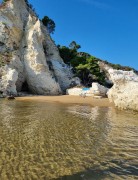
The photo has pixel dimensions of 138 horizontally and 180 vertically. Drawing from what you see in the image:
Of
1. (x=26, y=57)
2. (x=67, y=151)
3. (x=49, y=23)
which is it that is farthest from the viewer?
(x=49, y=23)

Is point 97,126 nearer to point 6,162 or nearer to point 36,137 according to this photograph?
point 36,137

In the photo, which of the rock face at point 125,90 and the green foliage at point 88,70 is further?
the green foliage at point 88,70

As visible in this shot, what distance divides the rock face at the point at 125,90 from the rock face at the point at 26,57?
14.9 metres

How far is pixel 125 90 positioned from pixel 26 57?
20247mm

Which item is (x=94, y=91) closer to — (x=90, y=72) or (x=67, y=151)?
(x=90, y=72)

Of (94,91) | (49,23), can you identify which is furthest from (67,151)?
(49,23)

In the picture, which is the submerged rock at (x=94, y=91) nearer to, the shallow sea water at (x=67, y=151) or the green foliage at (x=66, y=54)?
the shallow sea water at (x=67, y=151)

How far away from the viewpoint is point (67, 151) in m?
7.73

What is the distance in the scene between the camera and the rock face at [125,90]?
17.5m

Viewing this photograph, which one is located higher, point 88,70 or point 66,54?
point 66,54

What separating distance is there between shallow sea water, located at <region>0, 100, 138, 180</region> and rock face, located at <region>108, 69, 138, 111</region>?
5671 millimetres

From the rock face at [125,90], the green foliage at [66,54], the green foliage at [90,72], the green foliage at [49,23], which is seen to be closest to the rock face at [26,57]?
the green foliage at [90,72]

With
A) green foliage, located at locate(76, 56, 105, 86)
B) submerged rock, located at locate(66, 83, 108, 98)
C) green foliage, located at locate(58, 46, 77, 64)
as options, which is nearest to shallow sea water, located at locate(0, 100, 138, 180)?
submerged rock, located at locate(66, 83, 108, 98)

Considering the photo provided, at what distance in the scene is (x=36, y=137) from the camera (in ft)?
30.4
